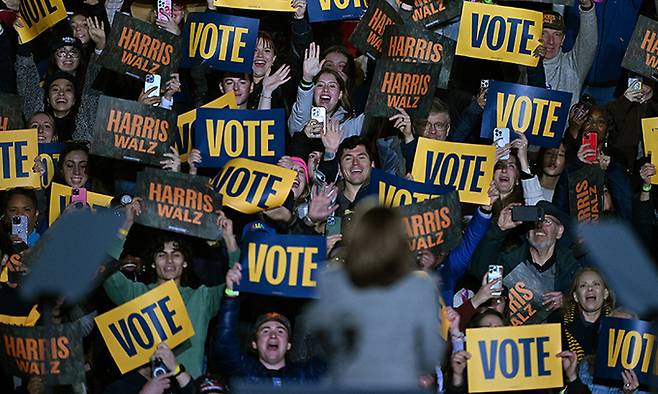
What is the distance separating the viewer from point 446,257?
324 inches

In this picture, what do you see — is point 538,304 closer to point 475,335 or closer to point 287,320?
point 475,335

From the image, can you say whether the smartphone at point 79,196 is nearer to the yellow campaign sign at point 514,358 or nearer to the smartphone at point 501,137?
the smartphone at point 501,137

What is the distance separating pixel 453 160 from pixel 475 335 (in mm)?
1325

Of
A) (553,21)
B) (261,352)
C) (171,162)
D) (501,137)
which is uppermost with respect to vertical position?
(553,21)

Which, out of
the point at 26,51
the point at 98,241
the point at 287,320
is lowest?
the point at 287,320

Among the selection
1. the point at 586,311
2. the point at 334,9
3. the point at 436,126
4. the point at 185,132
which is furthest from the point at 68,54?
the point at 586,311

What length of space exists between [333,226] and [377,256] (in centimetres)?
344

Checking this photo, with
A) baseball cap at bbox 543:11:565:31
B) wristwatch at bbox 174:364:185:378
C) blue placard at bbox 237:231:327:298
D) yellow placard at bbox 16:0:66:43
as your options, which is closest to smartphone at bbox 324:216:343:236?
blue placard at bbox 237:231:327:298

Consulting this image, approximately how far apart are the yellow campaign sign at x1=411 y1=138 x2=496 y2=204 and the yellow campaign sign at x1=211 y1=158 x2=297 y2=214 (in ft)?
2.33

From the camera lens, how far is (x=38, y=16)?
10.0m

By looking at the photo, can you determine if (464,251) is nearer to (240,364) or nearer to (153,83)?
(240,364)

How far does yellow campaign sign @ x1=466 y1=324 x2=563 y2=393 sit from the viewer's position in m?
7.52

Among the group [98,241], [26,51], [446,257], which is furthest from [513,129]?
[98,241]

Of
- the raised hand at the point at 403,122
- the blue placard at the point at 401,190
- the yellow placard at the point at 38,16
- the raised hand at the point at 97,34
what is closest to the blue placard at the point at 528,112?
the raised hand at the point at 403,122
